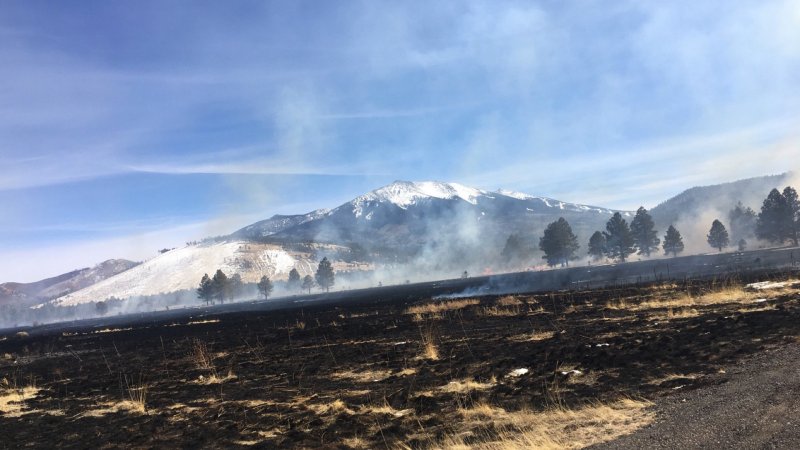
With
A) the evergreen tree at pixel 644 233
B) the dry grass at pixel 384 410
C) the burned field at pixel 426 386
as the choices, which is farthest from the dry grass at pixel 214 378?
the evergreen tree at pixel 644 233

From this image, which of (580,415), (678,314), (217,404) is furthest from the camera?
(678,314)

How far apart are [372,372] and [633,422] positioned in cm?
1149

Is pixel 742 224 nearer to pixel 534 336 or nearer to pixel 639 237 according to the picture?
pixel 639 237

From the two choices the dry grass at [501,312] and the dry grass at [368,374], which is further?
the dry grass at [501,312]

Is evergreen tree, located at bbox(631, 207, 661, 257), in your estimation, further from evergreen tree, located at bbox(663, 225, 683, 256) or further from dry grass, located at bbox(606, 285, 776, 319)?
dry grass, located at bbox(606, 285, 776, 319)

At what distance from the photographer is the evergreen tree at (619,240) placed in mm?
163125

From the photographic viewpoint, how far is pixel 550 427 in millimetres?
9688

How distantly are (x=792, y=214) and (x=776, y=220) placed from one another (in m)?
3.92

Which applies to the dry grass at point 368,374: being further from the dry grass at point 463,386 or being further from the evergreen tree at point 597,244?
the evergreen tree at point 597,244

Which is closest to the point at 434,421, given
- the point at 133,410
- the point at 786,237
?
the point at 133,410

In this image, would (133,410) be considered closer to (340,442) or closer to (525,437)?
(340,442)

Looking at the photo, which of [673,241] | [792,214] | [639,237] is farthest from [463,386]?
[639,237]

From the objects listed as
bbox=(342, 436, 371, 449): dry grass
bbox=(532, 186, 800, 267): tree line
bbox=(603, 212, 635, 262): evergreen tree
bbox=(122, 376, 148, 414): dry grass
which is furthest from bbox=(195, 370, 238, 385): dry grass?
bbox=(603, 212, 635, 262): evergreen tree

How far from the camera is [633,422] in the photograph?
359 inches
